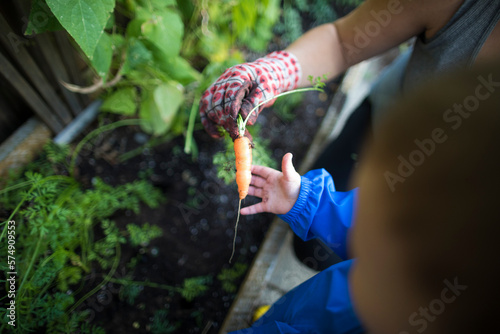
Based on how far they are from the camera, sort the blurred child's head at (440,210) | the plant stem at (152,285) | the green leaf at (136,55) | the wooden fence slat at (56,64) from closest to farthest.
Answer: the blurred child's head at (440,210), the wooden fence slat at (56,64), the green leaf at (136,55), the plant stem at (152,285)

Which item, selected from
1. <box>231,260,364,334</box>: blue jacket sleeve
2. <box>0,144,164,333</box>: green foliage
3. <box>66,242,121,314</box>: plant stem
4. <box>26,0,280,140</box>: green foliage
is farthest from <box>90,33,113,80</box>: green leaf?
<box>231,260,364,334</box>: blue jacket sleeve

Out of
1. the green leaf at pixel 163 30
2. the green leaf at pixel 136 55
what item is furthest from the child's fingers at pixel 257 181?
the green leaf at pixel 136 55

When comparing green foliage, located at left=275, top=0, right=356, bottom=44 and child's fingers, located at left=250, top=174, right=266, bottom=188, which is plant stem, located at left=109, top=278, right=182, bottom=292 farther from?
green foliage, located at left=275, top=0, right=356, bottom=44

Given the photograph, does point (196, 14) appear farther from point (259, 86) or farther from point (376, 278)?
point (376, 278)

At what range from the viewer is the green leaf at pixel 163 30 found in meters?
1.27

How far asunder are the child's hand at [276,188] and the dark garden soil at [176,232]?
0.79m

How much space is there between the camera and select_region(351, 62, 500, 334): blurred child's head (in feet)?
1.78

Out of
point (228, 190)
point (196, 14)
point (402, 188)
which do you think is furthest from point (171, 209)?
point (402, 188)

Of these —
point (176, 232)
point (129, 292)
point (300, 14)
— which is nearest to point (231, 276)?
point (176, 232)

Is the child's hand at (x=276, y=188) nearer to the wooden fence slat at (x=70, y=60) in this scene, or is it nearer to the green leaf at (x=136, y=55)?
the green leaf at (x=136, y=55)

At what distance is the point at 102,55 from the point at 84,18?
317mm

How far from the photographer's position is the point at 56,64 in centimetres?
146

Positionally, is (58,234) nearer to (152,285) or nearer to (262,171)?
(152,285)

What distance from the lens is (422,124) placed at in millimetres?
646
